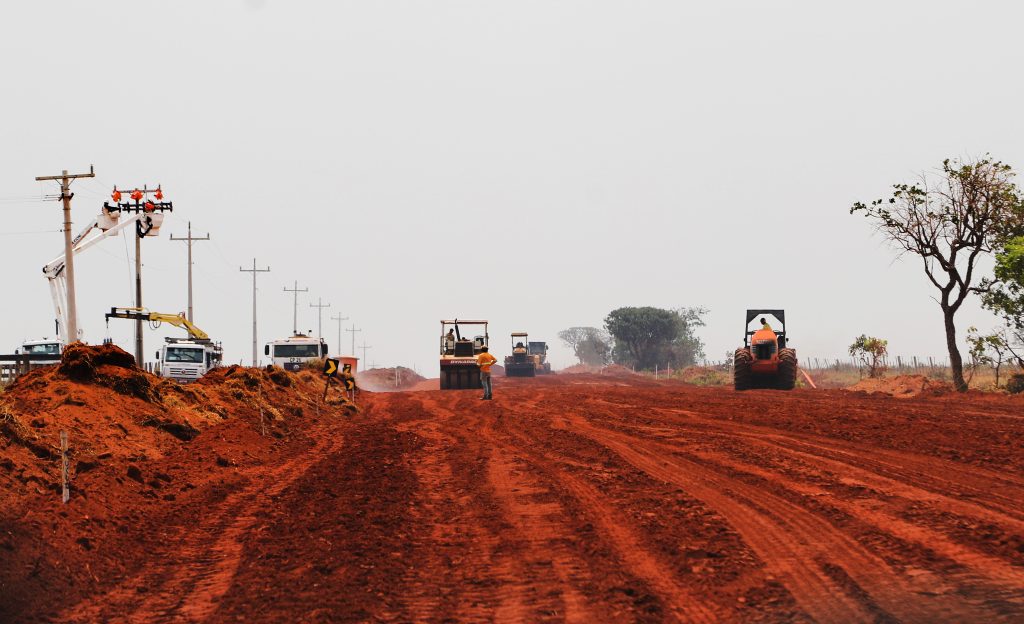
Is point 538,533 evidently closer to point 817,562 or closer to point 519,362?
point 817,562

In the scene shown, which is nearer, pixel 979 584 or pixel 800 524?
pixel 979 584

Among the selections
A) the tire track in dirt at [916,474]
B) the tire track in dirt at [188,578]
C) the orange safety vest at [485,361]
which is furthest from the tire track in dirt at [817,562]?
the orange safety vest at [485,361]

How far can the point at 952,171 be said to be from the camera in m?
34.7

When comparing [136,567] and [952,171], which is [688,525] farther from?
[952,171]

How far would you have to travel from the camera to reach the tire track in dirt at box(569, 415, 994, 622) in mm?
6594

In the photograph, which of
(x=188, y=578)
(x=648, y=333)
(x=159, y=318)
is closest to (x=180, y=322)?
(x=159, y=318)

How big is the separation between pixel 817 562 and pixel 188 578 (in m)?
5.65

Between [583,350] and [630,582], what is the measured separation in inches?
6699

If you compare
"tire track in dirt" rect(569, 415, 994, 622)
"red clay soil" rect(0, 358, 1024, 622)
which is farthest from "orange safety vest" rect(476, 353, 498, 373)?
"tire track in dirt" rect(569, 415, 994, 622)

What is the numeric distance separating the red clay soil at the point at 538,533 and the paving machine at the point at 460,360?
90.9ft

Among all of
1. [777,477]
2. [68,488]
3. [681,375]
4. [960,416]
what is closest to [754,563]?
[777,477]

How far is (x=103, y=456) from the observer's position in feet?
43.4

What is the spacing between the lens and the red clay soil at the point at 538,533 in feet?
23.2

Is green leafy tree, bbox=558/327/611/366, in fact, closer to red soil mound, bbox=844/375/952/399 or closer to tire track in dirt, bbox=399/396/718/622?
red soil mound, bbox=844/375/952/399
